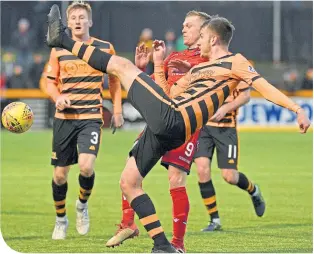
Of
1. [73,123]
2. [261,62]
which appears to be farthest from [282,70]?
[73,123]

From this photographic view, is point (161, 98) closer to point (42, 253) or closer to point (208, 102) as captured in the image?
point (208, 102)

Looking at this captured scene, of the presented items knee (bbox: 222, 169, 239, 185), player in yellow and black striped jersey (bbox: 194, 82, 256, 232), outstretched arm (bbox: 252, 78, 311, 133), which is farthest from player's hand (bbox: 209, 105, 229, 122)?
outstretched arm (bbox: 252, 78, 311, 133)

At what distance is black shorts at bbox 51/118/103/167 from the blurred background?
59.1 ft

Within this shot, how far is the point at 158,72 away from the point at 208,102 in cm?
89

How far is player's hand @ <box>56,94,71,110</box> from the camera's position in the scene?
36.4 ft

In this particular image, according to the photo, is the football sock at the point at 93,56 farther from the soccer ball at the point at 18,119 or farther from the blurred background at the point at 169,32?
the blurred background at the point at 169,32

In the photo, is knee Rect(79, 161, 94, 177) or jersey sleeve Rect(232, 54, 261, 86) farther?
knee Rect(79, 161, 94, 177)

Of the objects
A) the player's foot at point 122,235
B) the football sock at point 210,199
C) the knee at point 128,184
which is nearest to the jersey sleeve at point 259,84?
the knee at point 128,184

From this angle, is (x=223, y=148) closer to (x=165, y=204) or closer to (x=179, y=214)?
(x=165, y=204)

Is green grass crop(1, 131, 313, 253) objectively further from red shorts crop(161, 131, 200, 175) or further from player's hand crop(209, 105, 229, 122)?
player's hand crop(209, 105, 229, 122)

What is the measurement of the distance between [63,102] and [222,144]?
2.18m

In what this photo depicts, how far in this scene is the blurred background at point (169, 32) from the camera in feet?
99.2

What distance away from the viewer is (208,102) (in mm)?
8914

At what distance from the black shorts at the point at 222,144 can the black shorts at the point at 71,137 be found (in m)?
1.53
